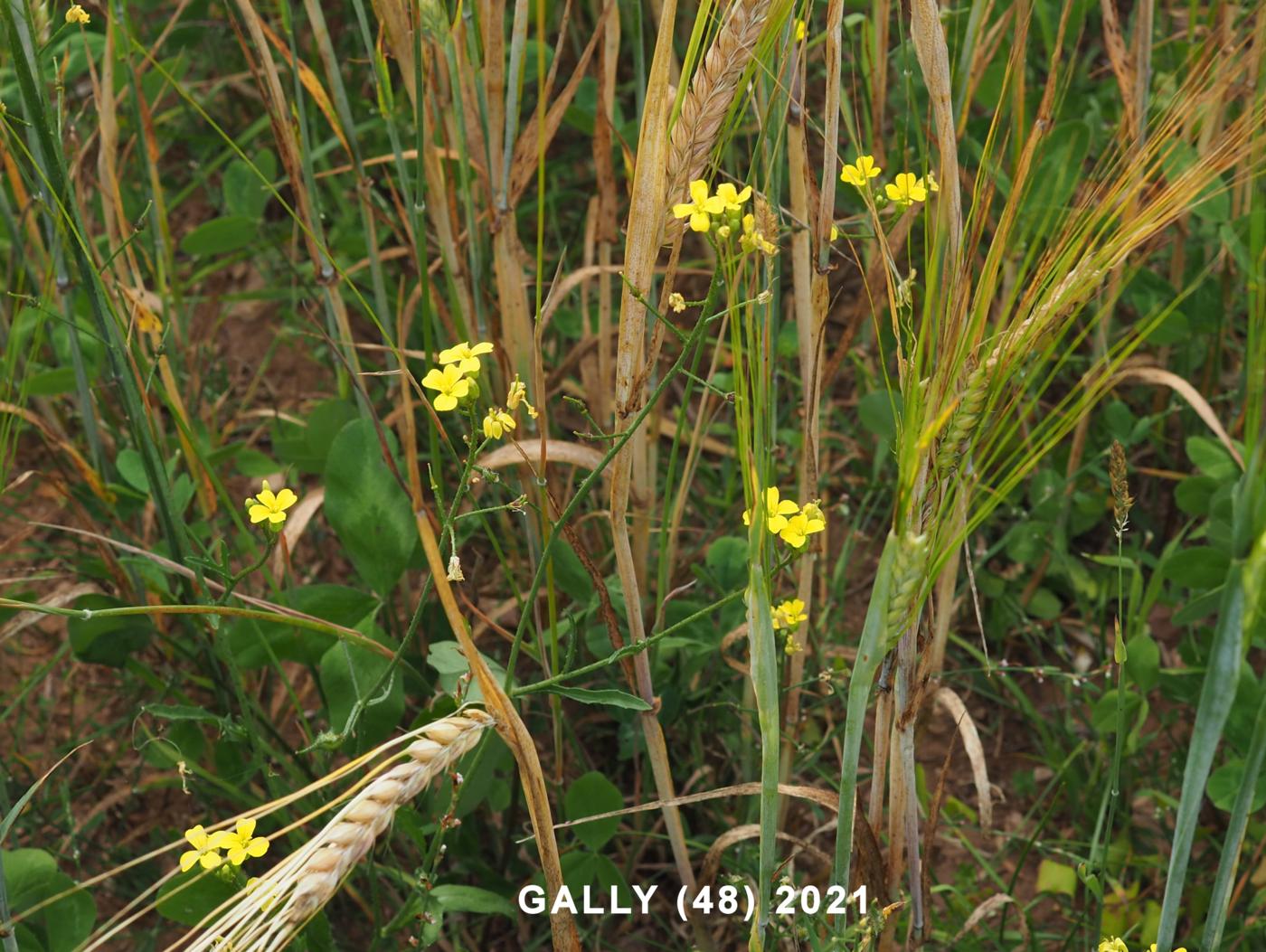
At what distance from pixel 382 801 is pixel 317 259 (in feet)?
2.82

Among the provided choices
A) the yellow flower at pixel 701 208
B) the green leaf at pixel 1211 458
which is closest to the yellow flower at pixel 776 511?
the yellow flower at pixel 701 208

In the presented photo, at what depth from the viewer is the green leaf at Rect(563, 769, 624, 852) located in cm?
145

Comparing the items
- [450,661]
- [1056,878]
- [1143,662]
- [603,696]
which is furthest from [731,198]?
[1056,878]

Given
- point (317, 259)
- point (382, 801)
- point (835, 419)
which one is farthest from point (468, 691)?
point (835, 419)

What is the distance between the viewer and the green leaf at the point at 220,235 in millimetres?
2016

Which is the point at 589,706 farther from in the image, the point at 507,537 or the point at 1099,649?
the point at 1099,649

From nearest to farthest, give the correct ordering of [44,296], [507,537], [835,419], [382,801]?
[382,801] < [44,296] < [507,537] < [835,419]

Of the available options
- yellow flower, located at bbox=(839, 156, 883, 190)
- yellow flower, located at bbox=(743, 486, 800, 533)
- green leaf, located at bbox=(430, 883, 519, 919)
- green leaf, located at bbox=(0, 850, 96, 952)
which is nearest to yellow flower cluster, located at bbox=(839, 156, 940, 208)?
yellow flower, located at bbox=(839, 156, 883, 190)

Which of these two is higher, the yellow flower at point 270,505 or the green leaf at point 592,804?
the yellow flower at point 270,505

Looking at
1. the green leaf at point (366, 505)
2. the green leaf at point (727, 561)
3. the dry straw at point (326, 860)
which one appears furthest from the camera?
the green leaf at point (727, 561)

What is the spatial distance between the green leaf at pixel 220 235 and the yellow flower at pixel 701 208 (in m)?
1.25

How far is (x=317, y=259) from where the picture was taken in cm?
157

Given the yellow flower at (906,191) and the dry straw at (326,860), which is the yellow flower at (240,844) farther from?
the yellow flower at (906,191)

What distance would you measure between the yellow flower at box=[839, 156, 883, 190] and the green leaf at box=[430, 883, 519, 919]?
86 centimetres
